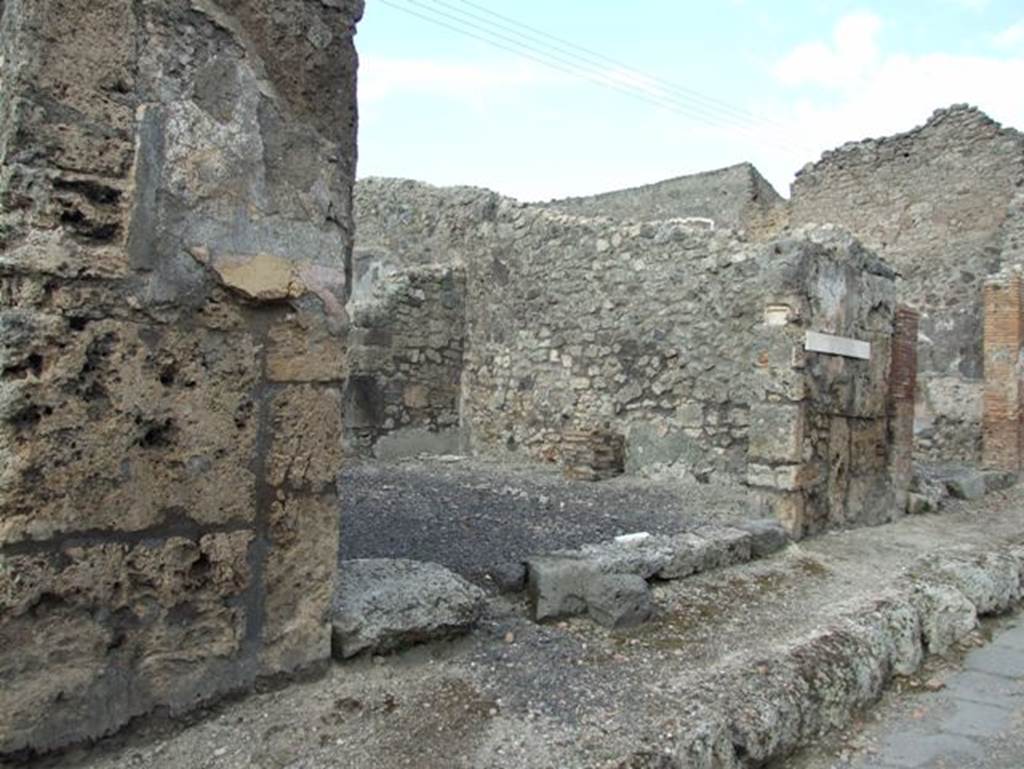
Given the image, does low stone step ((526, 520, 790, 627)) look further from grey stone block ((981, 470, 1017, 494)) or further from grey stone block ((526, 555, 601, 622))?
grey stone block ((981, 470, 1017, 494))

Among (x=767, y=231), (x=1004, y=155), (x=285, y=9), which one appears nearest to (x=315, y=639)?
(x=285, y=9)

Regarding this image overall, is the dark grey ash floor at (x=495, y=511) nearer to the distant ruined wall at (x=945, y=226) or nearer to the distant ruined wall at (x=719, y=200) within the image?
the distant ruined wall at (x=945, y=226)

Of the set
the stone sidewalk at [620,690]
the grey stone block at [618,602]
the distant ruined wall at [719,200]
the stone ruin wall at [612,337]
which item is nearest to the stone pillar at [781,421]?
the stone ruin wall at [612,337]

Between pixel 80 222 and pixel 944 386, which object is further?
pixel 944 386

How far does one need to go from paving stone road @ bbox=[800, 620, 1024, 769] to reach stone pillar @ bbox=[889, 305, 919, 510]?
Answer: 2798 mm

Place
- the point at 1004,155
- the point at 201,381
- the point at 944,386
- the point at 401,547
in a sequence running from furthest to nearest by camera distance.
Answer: the point at 1004,155, the point at 944,386, the point at 401,547, the point at 201,381

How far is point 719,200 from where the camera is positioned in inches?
712

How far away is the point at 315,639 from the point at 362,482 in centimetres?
423

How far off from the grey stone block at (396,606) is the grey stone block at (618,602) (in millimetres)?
632

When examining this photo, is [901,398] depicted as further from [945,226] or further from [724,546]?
[945,226]

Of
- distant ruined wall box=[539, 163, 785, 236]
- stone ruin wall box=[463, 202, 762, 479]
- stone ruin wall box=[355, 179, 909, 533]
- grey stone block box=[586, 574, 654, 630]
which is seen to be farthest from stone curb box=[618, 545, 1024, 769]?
distant ruined wall box=[539, 163, 785, 236]

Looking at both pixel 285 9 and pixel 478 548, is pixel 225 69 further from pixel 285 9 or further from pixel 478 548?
pixel 478 548

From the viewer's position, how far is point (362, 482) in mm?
6543

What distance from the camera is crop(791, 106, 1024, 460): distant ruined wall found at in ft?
39.0
